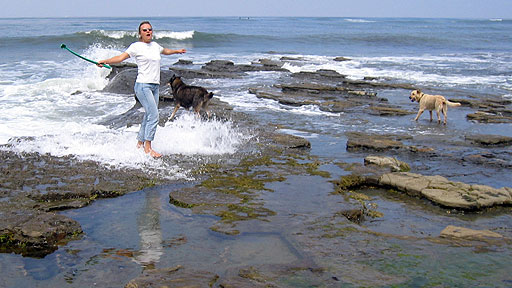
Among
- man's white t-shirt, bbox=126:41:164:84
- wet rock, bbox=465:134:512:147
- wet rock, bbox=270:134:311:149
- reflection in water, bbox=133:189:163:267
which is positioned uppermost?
man's white t-shirt, bbox=126:41:164:84

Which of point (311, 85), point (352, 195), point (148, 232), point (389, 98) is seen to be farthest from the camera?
point (311, 85)

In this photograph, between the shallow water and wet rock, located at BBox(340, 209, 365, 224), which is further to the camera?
wet rock, located at BBox(340, 209, 365, 224)

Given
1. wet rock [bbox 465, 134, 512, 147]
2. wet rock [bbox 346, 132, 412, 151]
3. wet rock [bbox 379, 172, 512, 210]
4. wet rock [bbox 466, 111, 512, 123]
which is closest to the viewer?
wet rock [bbox 379, 172, 512, 210]

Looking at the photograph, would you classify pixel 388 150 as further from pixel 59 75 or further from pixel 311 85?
pixel 59 75

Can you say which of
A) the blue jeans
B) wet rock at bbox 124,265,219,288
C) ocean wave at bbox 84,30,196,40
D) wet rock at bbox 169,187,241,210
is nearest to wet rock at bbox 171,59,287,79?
the blue jeans

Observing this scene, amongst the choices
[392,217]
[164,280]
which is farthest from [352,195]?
[164,280]

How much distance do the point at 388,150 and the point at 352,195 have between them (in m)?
3.07

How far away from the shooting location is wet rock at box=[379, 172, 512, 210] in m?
6.13

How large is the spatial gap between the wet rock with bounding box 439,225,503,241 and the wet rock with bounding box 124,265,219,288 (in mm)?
2601

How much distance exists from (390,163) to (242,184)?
2582 millimetres

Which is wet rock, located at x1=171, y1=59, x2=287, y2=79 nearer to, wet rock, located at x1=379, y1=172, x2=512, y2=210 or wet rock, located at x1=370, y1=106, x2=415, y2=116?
wet rock, located at x1=370, y1=106, x2=415, y2=116

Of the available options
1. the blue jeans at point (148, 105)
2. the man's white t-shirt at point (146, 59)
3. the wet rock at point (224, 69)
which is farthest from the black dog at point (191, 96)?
the wet rock at point (224, 69)

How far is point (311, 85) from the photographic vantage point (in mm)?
17578

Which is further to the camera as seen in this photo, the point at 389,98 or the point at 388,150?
the point at 389,98
